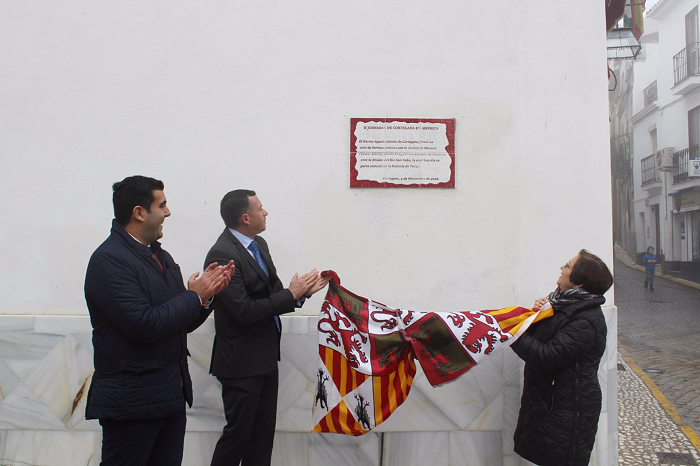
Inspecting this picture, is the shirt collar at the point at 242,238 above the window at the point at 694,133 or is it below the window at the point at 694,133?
below

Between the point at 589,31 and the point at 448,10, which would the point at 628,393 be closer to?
the point at 589,31

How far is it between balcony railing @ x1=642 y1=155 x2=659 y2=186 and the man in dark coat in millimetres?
29157

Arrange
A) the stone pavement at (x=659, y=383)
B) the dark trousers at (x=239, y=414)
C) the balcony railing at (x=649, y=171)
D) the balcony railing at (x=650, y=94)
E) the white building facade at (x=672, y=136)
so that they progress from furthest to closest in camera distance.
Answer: the balcony railing at (x=650, y=94)
the balcony railing at (x=649, y=171)
the white building facade at (x=672, y=136)
the stone pavement at (x=659, y=383)
the dark trousers at (x=239, y=414)

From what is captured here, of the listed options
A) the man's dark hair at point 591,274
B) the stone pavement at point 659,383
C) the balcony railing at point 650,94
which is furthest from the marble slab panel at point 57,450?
the balcony railing at point 650,94

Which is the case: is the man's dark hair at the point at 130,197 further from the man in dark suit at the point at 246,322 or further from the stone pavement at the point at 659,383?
the stone pavement at the point at 659,383

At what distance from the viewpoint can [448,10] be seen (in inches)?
161

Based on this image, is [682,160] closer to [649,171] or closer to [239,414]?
[649,171]

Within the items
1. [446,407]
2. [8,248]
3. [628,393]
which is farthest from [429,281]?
[628,393]

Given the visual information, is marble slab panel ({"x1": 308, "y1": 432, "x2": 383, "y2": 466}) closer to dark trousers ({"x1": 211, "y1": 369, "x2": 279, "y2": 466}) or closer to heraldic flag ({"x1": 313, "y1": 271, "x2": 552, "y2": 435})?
heraldic flag ({"x1": 313, "y1": 271, "x2": 552, "y2": 435})

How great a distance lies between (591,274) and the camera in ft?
10.2

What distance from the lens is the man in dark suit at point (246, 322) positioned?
3209 mm

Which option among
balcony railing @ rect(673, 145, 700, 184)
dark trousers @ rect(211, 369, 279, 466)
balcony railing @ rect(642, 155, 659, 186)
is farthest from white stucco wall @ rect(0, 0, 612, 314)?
balcony railing @ rect(642, 155, 659, 186)

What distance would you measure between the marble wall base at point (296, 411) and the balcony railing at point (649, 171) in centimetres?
2707

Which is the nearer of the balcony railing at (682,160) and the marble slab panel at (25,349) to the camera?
the marble slab panel at (25,349)
